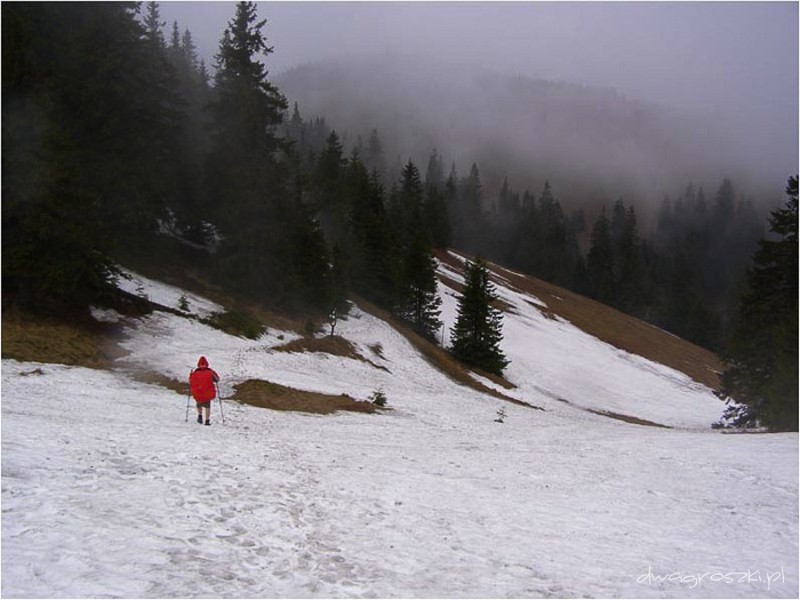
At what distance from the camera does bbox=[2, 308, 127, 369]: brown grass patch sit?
1833 centimetres

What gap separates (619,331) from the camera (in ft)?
237

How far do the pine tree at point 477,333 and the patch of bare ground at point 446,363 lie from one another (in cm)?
119

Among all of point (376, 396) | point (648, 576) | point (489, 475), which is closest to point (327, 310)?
point (376, 396)

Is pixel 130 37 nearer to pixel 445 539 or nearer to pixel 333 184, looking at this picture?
pixel 445 539

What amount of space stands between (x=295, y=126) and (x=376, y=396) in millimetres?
134948

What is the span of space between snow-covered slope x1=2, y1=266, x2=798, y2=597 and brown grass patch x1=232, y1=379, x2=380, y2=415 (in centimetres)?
86

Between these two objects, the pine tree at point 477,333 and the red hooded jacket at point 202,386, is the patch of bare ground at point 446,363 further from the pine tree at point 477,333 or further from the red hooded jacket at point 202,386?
the red hooded jacket at point 202,386

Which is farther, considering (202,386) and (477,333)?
(477,333)

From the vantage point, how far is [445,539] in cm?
853

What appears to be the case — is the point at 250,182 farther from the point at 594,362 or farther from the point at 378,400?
the point at 594,362

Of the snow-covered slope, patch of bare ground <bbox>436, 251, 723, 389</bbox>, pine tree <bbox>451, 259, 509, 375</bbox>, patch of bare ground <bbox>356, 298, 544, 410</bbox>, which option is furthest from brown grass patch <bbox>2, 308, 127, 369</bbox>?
patch of bare ground <bbox>436, 251, 723, 389</bbox>

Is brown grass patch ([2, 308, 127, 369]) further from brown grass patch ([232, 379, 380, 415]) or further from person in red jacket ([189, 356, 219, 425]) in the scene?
person in red jacket ([189, 356, 219, 425])

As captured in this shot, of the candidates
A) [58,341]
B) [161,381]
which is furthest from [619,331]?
[58,341]

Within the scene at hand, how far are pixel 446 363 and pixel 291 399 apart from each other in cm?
2042
